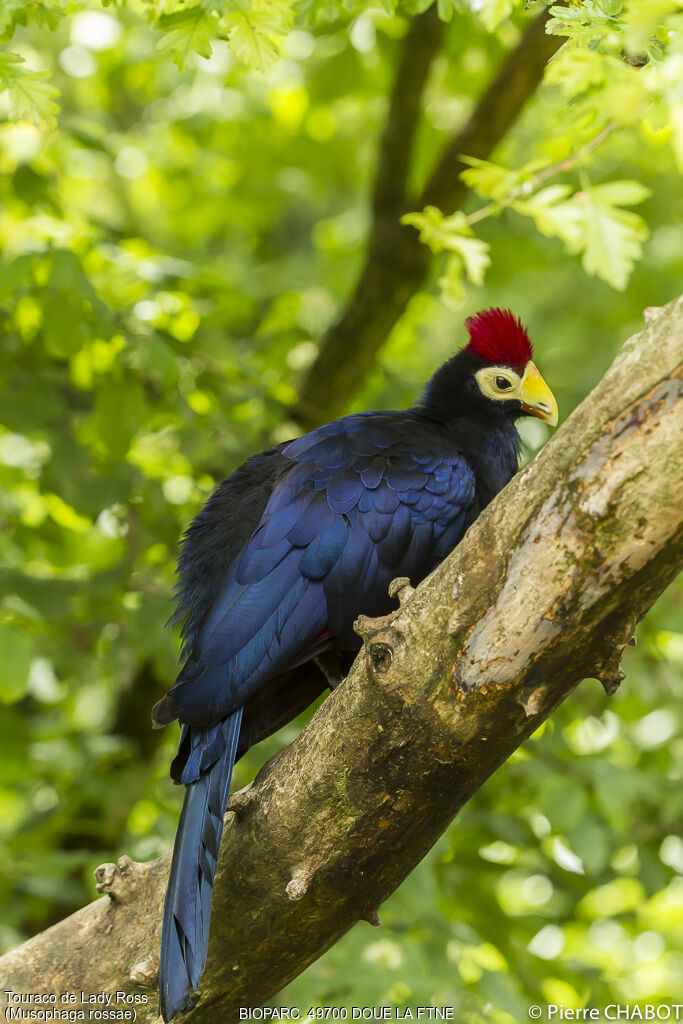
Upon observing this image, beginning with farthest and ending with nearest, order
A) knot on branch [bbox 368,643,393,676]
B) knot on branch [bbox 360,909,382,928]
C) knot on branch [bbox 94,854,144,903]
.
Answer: knot on branch [bbox 94,854,144,903] < knot on branch [bbox 360,909,382,928] < knot on branch [bbox 368,643,393,676]

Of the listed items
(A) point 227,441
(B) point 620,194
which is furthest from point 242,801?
(A) point 227,441

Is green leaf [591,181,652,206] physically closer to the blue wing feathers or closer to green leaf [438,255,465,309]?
green leaf [438,255,465,309]

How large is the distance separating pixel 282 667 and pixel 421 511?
585mm

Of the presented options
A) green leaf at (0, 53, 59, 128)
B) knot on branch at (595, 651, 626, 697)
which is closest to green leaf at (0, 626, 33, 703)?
green leaf at (0, 53, 59, 128)

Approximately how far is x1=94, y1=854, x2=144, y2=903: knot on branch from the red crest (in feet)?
6.05

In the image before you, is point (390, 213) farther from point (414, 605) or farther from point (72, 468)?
point (414, 605)

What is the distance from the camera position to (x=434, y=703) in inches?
71.8

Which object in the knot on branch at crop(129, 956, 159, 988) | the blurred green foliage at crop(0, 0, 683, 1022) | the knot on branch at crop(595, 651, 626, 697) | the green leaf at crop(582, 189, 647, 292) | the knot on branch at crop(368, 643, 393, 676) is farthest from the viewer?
the blurred green foliage at crop(0, 0, 683, 1022)

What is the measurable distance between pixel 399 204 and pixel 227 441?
1.32 meters

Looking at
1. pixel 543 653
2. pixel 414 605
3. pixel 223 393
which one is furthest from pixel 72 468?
pixel 543 653

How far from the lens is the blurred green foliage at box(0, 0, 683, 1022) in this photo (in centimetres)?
297

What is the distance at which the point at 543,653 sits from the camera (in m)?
1.69

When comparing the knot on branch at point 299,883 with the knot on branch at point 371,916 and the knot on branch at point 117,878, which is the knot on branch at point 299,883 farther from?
the knot on branch at point 117,878

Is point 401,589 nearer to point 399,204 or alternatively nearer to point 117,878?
point 117,878
